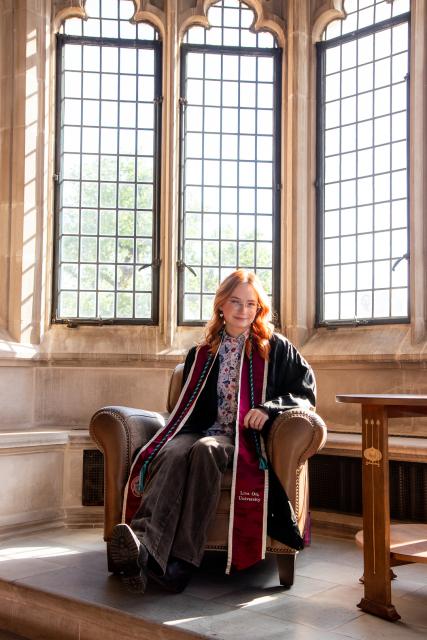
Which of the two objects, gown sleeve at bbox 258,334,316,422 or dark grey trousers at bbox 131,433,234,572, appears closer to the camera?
dark grey trousers at bbox 131,433,234,572

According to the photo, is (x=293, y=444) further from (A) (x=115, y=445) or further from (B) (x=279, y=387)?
(A) (x=115, y=445)

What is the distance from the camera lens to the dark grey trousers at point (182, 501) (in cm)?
288

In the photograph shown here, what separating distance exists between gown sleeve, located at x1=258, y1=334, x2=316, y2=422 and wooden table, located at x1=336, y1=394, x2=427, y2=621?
1.94ft

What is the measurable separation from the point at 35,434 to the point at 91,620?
5.72ft

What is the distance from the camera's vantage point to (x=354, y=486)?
423cm

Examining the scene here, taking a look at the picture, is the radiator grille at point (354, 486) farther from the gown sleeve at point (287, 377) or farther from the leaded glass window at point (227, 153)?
the leaded glass window at point (227, 153)

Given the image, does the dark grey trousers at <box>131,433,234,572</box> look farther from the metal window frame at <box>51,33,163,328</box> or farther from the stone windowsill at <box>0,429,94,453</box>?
the metal window frame at <box>51,33,163,328</box>

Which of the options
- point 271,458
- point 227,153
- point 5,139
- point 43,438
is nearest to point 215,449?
point 271,458

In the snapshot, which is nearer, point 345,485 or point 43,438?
point 345,485

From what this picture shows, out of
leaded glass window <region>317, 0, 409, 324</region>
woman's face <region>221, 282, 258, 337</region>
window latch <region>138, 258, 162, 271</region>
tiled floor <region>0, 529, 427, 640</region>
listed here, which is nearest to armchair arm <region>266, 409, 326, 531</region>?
tiled floor <region>0, 529, 427, 640</region>

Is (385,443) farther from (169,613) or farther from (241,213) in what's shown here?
(241,213)

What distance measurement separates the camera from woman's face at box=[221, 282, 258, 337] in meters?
3.51

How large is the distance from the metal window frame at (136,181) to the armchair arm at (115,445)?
5.82ft

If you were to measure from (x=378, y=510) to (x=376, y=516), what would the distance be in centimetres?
2
